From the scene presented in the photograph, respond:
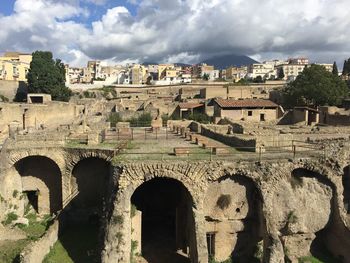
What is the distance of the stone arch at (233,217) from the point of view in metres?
17.5

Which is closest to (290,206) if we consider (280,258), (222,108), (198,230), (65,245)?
(280,258)

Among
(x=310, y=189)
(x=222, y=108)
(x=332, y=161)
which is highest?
(x=222, y=108)

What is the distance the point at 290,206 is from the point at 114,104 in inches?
1789

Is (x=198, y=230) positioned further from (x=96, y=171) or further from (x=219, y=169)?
(x=96, y=171)

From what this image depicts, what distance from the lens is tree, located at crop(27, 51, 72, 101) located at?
191ft

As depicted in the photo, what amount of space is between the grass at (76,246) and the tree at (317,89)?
3707cm

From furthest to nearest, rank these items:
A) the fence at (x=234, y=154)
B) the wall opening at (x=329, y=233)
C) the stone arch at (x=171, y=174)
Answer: the fence at (x=234, y=154), the wall opening at (x=329, y=233), the stone arch at (x=171, y=174)

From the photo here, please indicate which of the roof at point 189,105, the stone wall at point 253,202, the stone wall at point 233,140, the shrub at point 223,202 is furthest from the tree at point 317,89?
the shrub at point 223,202

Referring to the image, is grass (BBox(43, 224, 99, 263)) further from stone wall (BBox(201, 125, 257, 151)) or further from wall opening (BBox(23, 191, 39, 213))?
stone wall (BBox(201, 125, 257, 151))

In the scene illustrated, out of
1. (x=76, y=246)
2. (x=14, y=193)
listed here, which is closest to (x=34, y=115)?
(x=14, y=193)

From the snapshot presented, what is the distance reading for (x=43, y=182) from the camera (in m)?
23.9

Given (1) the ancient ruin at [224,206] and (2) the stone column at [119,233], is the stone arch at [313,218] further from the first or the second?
(2) the stone column at [119,233]

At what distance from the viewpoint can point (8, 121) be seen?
3781cm

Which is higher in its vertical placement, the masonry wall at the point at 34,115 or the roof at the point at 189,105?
the roof at the point at 189,105
